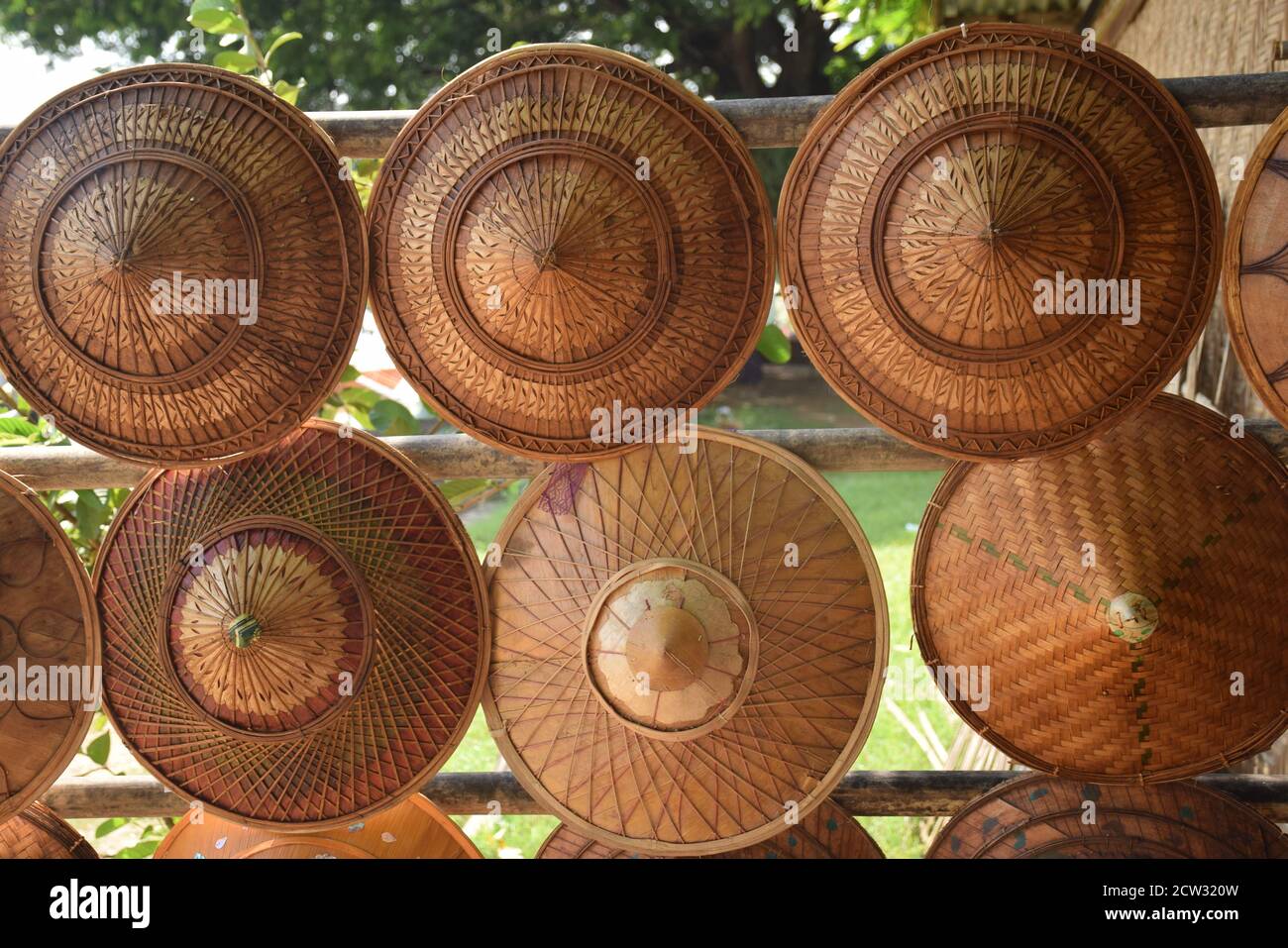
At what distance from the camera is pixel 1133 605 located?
160 centimetres

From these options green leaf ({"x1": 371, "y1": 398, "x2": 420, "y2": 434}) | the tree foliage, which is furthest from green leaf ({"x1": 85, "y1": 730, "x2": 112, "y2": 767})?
the tree foliage

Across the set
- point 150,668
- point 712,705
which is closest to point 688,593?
point 712,705

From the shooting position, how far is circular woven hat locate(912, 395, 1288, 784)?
5.37 ft

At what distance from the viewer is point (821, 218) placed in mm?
1503

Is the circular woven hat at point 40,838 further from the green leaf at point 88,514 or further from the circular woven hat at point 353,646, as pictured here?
the green leaf at point 88,514

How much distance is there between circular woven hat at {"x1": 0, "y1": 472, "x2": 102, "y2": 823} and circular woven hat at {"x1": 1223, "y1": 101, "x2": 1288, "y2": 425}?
1.84 meters

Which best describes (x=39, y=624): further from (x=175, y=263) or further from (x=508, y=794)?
(x=508, y=794)

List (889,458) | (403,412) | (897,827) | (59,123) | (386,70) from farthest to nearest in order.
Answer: (386,70) < (897,827) < (403,412) < (889,458) < (59,123)

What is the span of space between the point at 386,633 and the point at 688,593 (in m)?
0.50

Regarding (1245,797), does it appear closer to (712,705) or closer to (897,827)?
(712,705)

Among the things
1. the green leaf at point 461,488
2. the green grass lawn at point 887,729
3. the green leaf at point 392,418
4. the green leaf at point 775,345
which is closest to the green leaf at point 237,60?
the green leaf at point 392,418

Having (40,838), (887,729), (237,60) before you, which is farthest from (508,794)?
(887,729)

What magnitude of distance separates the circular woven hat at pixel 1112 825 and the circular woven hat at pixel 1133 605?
113 mm

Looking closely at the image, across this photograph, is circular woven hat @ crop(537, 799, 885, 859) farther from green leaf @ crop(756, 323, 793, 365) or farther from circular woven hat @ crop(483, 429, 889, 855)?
green leaf @ crop(756, 323, 793, 365)
